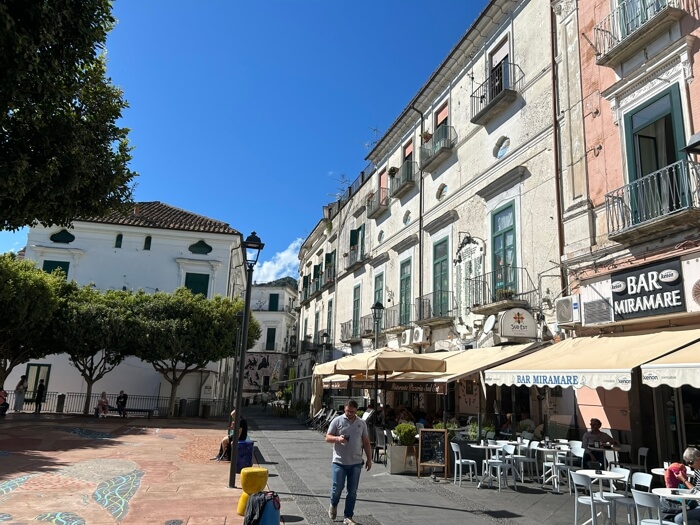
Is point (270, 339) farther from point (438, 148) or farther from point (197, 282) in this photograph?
point (438, 148)

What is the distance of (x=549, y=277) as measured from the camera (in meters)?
12.3

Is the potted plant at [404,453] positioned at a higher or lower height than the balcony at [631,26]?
lower

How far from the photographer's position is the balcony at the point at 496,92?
14.5 meters

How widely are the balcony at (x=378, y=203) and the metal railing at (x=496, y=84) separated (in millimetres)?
7298

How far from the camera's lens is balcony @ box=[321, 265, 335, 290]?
102ft

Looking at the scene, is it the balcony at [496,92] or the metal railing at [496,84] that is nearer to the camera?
the balcony at [496,92]

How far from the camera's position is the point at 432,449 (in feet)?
35.4

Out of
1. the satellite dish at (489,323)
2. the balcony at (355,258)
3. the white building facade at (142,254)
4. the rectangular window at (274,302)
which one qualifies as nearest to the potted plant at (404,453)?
the satellite dish at (489,323)

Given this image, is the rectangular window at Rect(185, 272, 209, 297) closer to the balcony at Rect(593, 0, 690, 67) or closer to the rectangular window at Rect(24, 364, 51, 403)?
the rectangular window at Rect(24, 364, 51, 403)

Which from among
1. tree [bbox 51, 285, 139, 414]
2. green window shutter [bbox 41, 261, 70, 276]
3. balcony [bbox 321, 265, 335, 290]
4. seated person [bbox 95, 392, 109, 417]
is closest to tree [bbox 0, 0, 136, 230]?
tree [bbox 51, 285, 139, 414]

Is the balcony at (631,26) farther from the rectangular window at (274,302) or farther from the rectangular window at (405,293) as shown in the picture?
the rectangular window at (274,302)

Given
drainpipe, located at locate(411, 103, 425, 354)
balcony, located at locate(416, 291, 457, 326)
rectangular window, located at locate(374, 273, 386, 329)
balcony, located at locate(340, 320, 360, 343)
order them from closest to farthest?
balcony, located at locate(416, 291, 457, 326) < drainpipe, located at locate(411, 103, 425, 354) < rectangular window, located at locate(374, 273, 386, 329) < balcony, located at locate(340, 320, 360, 343)

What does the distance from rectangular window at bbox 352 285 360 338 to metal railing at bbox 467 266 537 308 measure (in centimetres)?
1034

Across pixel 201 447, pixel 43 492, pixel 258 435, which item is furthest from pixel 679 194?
pixel 258 435
